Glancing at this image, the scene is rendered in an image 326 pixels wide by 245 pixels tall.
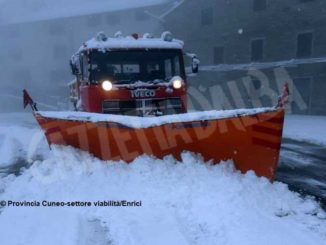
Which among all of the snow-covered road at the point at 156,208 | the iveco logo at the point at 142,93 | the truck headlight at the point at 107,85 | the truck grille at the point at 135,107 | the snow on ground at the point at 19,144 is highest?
the truck headlight at the point at 107,85

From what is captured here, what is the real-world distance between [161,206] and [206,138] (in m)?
1.27

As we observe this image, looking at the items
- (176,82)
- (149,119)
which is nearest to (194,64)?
(176,82)

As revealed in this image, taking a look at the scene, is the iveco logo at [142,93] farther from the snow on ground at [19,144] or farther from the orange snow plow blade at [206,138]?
the snow on ground at [19,144]

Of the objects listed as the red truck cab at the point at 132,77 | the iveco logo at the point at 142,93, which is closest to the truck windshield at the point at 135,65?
the red truck cab at the point at 132,77

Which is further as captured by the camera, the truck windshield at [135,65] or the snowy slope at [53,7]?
the snowy slope at [53,7]

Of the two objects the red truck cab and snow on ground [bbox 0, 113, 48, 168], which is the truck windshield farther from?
snow on ground [bbox 0, 113, 48, 168]

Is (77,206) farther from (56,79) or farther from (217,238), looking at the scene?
(56,79)

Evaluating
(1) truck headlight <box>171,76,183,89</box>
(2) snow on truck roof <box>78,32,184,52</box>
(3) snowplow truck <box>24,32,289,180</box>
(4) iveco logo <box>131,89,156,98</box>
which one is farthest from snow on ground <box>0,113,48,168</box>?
(1) truck headlight <box>171,76,183,89</box>

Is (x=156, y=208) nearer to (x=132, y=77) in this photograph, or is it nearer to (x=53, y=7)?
(x=132, y=77)

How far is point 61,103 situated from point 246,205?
20730 millimetres

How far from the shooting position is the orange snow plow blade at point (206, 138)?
5.02 metres

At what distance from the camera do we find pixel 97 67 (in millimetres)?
6441

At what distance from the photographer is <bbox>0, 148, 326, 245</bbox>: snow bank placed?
380cm

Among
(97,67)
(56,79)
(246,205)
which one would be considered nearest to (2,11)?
(56,79)
